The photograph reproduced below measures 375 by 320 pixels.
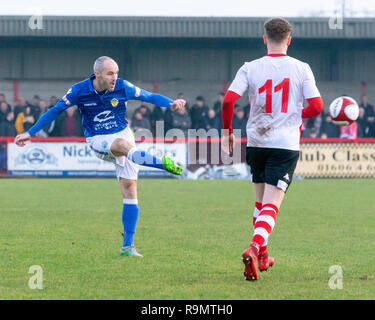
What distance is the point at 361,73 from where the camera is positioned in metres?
32.9

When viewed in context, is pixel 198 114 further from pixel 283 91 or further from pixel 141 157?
pixel 283 91

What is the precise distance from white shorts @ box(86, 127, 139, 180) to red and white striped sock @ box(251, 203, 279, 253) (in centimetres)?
191

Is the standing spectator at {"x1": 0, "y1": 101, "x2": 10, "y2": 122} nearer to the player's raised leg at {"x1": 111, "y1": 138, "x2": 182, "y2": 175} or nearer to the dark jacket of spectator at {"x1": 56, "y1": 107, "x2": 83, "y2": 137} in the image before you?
the dark jacket of spectator at {"x1": 56, "y1": 107, "x2": 83, "y2": 137}

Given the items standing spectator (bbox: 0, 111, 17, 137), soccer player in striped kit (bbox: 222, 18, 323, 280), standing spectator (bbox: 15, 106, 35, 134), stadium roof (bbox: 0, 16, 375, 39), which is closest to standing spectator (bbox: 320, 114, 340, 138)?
stadium roof (bbox: 0, 16, 375, 39)

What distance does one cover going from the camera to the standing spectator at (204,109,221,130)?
2367 cm

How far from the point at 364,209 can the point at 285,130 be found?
698 cm

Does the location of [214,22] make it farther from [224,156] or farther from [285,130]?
[285,130]

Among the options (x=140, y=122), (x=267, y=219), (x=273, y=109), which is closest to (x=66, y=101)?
(x=273, y=109)

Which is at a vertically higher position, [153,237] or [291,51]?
[291,51]

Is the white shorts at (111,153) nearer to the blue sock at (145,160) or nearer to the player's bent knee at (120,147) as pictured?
the player's bent knee at (120,147)

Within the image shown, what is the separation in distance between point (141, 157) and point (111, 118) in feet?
2.09

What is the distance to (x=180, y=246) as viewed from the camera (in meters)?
8.80

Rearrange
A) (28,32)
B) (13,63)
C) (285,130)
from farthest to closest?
(13,63)
(28,32)
(285,130)
